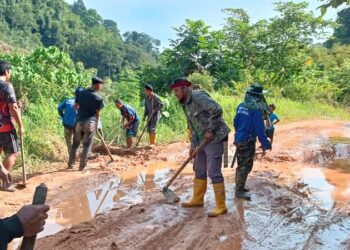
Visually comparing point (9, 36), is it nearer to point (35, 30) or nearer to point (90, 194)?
Result: point (35, 30)

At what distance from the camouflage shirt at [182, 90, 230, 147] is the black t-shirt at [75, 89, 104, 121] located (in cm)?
301

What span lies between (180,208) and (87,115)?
10.8 ft

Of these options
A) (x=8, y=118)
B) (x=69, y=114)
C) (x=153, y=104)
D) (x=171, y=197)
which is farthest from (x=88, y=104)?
(x=153, y=104)

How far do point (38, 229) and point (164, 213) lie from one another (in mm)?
3603

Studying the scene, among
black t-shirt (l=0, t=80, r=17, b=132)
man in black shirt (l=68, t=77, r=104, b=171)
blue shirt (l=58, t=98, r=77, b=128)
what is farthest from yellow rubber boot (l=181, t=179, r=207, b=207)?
blue shirt (l=58, t=98, r=77, b=128)

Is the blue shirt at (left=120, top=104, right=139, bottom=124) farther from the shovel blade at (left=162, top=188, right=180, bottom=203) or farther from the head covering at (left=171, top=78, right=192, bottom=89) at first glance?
the head covering at (left=171, top=78, right=192, bottom=89)

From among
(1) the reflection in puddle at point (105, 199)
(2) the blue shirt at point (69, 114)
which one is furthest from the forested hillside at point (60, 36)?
(1) the reflection in puddle at point (105, 199)

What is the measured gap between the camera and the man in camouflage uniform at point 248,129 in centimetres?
623

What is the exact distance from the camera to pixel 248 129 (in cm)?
628

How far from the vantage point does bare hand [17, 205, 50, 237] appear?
6.73ft

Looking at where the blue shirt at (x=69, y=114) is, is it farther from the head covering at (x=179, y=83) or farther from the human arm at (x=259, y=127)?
the human arm at (x=259, y=127)

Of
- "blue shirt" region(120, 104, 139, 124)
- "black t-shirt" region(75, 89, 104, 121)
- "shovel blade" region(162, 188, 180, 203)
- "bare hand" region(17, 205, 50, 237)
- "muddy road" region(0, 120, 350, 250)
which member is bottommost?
"muddy road" region(0, 120, 350, 250)

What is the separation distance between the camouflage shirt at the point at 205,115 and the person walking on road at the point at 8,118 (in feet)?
8.59

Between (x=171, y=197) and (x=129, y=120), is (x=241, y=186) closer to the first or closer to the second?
(x=171, y=197)
